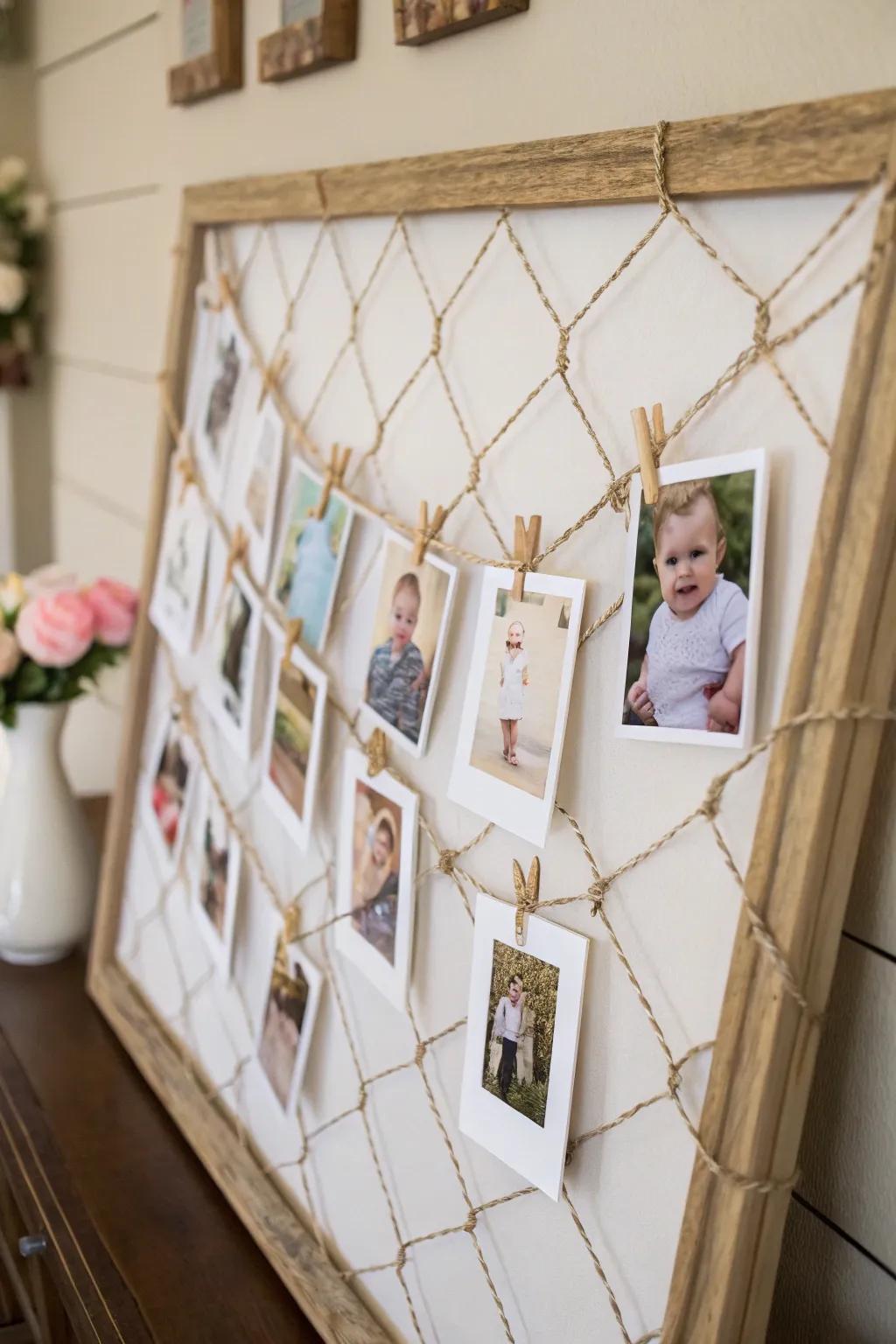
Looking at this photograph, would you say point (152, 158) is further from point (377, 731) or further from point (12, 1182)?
point (12, 1182)

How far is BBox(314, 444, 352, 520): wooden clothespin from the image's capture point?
747mm

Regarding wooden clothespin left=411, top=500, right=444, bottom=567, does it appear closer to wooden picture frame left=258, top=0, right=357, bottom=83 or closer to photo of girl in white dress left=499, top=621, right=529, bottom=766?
photo of girl in white dress left=499, top=621, right=529, bottom=766

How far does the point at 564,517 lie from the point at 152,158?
0.77 meters

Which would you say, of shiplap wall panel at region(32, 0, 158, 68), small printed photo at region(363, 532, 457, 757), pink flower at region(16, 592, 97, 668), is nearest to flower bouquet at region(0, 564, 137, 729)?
pink flower at region(16, 592, 97, 668)

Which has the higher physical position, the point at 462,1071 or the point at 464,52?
the point at 464,52

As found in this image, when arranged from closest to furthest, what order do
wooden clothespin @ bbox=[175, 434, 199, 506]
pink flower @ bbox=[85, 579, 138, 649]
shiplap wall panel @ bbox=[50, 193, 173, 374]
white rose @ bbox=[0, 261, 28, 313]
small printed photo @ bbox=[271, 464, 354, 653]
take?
1. small printed photo @ bbox=[271, 464, 354, 653]
2. wooden clothespin @ bbox=[175, 434, 199, 506]
3. pink flower @ bbox=[85, 579, 138, 649]
4. shiplap wall panel @ bbox=[50, 193, 173, 374]
5. white rose @ bbox=[0, 261, 28, 313]

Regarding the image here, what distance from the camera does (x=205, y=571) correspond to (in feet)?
3.12

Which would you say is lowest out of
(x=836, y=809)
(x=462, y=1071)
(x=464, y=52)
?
(x=462, y=1071)

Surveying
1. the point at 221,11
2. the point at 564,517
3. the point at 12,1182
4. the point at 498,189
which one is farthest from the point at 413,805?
the point at 221,11

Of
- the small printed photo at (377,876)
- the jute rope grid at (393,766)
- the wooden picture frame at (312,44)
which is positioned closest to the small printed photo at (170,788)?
the jute rope grid at (393,766)

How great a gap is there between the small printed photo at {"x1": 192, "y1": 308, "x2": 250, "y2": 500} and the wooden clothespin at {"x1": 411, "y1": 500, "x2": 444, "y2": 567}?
30cm

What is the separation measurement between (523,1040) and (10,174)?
1.33 meters

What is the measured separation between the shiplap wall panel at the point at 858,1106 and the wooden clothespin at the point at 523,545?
0.22 meters

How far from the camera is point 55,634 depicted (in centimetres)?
104
